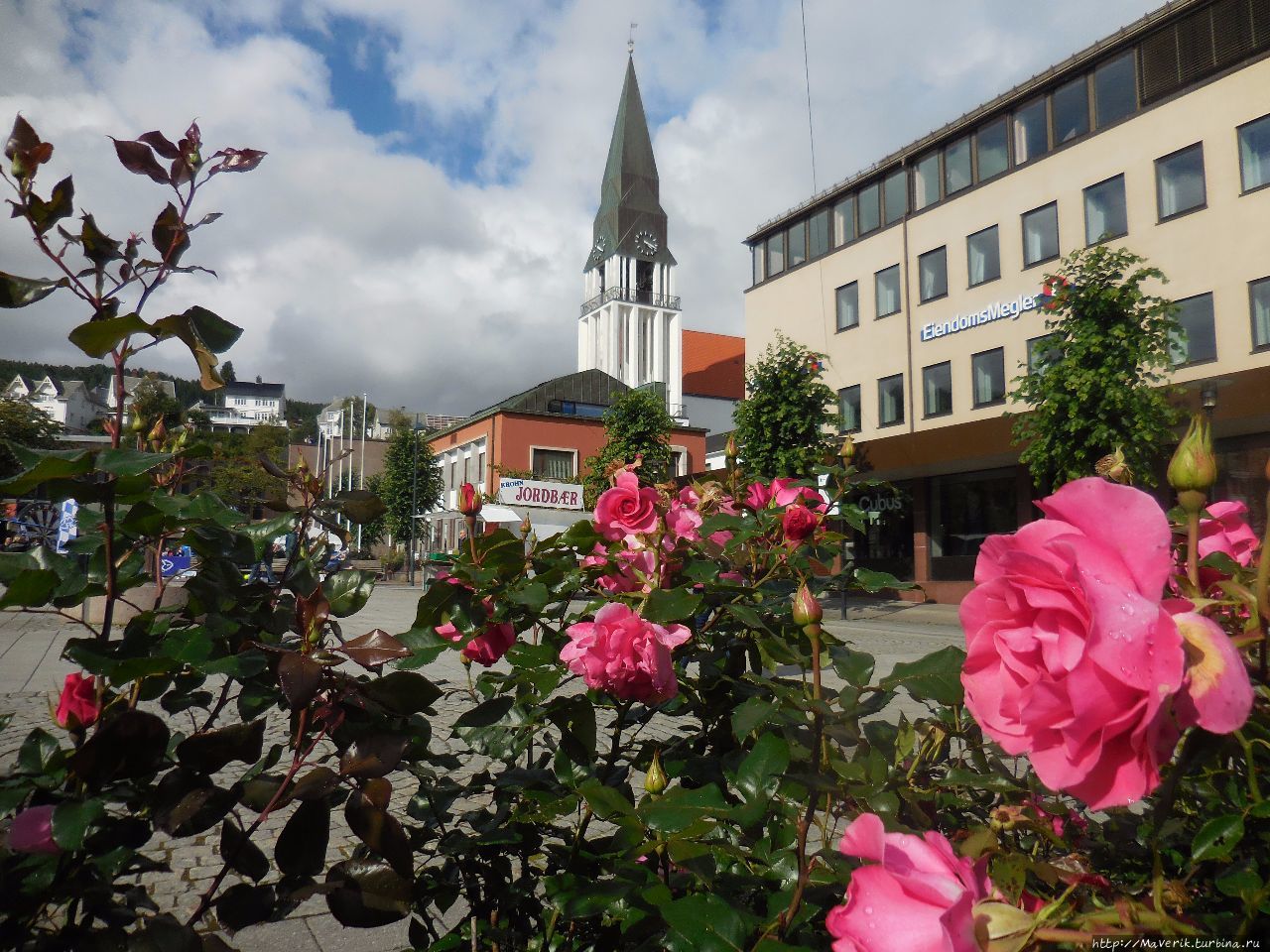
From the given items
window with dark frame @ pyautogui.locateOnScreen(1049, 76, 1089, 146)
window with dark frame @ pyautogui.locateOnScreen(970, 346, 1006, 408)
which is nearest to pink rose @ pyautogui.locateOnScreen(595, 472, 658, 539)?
window with dark frame @ pyautogui.locateOnScreen(970, 346, 1006, 408)

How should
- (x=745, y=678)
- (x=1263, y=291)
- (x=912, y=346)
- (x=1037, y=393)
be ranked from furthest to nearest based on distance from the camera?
(x=912, y=346)
(x=1263, y=291)
(x=1037, y=393)
(x=745, y=678)

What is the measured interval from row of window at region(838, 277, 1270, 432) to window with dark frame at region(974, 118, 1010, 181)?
4850 millimetres

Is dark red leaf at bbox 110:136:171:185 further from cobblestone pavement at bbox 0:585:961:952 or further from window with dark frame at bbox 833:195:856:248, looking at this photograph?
window with dark frame at bbox 833:195:856:248

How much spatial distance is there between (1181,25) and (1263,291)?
6.29 m

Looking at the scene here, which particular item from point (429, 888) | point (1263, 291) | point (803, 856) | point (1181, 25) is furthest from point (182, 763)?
point (1181, 25)

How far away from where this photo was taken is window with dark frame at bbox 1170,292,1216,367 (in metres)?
18.3

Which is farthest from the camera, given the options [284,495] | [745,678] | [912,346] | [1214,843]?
[912,346]

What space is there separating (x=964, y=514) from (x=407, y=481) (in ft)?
88.1

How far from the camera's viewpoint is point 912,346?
25000 millimetres

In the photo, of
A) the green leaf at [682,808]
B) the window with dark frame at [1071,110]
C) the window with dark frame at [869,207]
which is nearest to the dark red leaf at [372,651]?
the green leaf at [682,808]

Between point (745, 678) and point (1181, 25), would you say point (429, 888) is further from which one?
point (1181, 25)

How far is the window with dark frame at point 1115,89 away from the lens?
20141 millimetres

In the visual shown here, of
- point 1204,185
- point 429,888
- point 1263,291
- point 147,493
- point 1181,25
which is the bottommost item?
point 429,888

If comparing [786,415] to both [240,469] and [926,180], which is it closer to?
[926,180]
